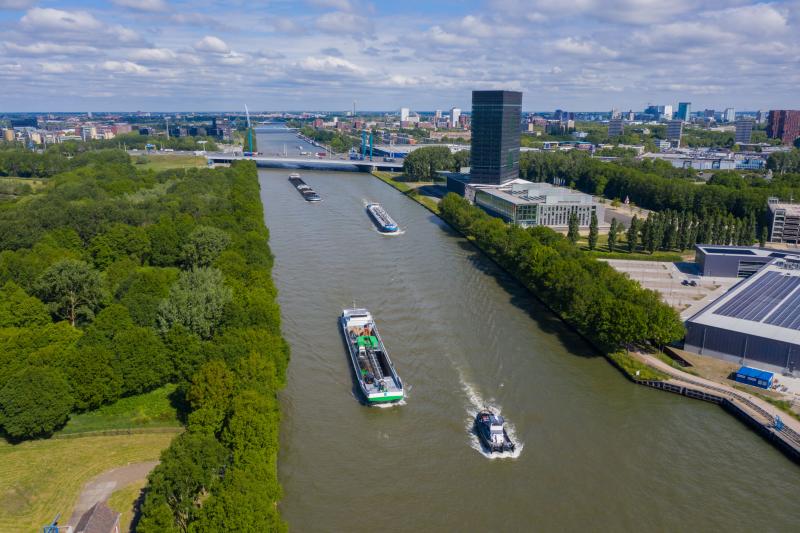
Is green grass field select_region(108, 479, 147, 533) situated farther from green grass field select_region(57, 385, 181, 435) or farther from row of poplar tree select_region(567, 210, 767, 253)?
row of poplar tree select_region(567, 210, 767, 253)

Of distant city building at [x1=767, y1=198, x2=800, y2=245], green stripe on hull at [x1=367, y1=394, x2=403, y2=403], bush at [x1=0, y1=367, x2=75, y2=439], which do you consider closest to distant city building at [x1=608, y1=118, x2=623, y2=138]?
distant city building at [x1=767, y1=198, x2=800, y2=245]

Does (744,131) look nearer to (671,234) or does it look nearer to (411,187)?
(411,187)

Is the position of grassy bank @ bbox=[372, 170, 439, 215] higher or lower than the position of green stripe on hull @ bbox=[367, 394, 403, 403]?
higher

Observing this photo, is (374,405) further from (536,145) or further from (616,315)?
(536,145)

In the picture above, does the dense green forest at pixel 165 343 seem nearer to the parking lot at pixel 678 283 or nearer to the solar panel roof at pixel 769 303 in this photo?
the solar panel roof at pixel 769 303

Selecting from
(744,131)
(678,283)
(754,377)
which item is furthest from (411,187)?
(744,131)

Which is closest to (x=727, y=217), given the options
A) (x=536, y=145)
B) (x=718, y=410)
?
(x=718, y=410)

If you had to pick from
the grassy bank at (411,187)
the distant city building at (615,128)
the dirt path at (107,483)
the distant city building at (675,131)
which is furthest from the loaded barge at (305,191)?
the distant city building at (615,128)
